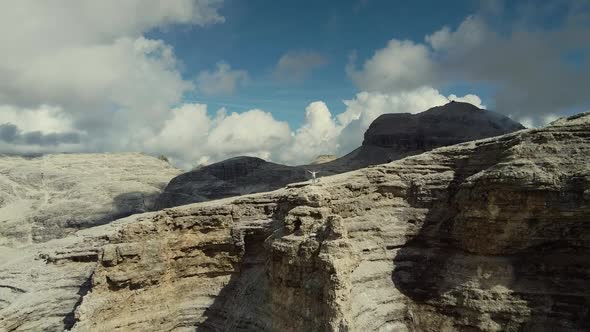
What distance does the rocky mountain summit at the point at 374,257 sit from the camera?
20.0 metres

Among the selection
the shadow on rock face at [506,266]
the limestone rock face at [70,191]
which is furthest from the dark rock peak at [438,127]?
the shadow on rock face at [506,266]

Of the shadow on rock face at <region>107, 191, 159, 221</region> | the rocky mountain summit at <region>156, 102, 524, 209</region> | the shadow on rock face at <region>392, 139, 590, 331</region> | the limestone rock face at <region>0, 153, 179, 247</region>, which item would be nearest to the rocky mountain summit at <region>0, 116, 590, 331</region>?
the shadow on rock face at <region>392, 139, 590, 331</region>

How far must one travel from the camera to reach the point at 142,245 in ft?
89.8

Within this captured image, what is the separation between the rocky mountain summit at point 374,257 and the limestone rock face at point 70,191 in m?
53.9

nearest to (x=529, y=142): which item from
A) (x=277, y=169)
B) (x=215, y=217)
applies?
(x=215, y=217)

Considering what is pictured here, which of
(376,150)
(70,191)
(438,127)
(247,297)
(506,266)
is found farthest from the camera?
(70,191)

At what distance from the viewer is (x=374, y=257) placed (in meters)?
23.5

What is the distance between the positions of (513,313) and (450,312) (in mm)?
2715

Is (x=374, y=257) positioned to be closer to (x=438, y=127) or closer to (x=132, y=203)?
(x=438, y=127)

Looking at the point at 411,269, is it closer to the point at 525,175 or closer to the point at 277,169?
the point at 525,175

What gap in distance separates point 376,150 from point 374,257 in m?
59.3

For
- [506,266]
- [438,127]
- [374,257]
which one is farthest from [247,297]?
[438,127]

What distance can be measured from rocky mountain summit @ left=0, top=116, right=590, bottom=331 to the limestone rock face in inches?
2124

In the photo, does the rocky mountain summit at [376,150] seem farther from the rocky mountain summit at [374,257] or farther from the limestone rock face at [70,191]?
the rocky mountain summit at [374,257]
